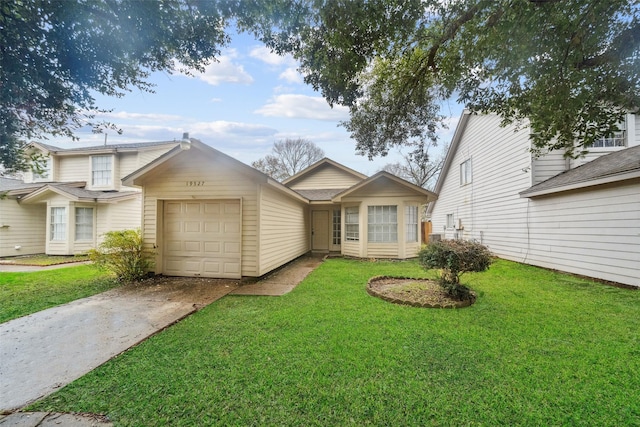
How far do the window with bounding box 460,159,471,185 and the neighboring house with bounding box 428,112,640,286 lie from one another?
0.06m

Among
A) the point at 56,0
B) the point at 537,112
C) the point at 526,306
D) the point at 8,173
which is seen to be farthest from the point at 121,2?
the point at 526,306

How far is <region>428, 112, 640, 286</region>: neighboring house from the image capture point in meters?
6.25

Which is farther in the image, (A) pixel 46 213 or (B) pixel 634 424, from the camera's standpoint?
(A) pixel 46 213

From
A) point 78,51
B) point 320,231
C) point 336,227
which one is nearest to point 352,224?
point 336,227

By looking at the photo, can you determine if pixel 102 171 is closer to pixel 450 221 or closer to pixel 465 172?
pixel 465 172

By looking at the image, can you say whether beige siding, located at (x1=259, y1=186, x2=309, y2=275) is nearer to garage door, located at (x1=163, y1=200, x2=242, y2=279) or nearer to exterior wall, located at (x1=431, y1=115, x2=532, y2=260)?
garage door, located at (x1=163, y1=200, x2=242, y2=279)

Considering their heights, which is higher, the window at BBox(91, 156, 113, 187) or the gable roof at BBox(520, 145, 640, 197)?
the window at BBox(91, 156, 113, 187)

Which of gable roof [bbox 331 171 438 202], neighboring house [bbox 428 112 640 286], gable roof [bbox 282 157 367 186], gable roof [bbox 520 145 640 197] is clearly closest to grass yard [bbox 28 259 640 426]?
neighboring house [bbox 428 112 640 286]

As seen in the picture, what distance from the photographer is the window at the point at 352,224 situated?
37.9 ft

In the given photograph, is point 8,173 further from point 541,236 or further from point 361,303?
point 541,236

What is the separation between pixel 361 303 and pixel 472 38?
5549mm

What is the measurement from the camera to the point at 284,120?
577 inches

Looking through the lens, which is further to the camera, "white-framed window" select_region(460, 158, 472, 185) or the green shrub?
"white-framed window" select_region(460, 158, 472, 185)

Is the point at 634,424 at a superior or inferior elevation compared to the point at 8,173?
inferior
